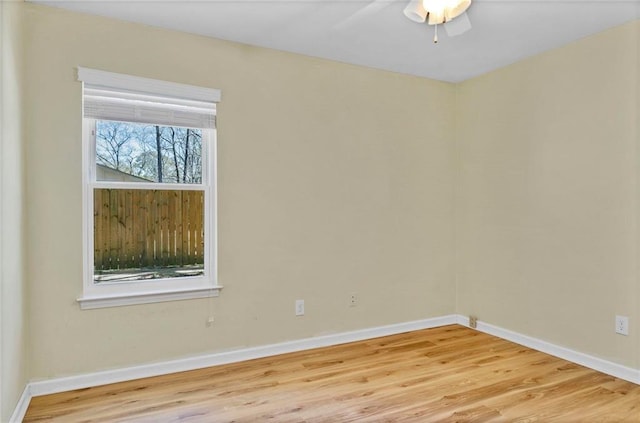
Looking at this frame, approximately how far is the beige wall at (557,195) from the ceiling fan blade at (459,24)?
129 cm

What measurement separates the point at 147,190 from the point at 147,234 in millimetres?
317

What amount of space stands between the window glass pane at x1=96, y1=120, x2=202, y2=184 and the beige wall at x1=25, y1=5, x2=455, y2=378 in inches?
7.3

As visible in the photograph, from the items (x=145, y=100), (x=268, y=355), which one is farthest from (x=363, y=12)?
(x=268, y=355)

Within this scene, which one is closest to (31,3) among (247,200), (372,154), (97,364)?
(247,200)

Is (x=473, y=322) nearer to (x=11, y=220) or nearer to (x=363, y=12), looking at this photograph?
(x=363, y=12)

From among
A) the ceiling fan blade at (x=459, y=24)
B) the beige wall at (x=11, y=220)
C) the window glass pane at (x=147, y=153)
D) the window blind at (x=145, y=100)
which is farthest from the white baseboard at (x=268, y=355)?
the ceiling fan blade at (x=459, y=24)

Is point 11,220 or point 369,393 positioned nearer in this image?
point 11,220

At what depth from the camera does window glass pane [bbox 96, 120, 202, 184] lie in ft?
8.93

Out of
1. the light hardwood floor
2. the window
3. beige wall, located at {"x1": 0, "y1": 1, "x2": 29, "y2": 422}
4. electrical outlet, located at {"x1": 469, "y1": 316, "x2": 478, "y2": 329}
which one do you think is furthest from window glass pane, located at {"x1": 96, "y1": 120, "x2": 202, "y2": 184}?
electrical outlet, located at {"x1": 469, "y1": 316, "x2": 478, "y2": 329}

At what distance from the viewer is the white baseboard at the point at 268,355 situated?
2.47 metres

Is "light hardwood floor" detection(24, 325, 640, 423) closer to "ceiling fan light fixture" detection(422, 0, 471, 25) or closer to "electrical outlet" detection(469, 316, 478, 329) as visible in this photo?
"electrical outlet" detection(469, 316, 478, 329)

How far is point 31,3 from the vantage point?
2.42m

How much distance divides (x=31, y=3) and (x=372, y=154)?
8.55 feet

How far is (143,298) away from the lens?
108 inches
